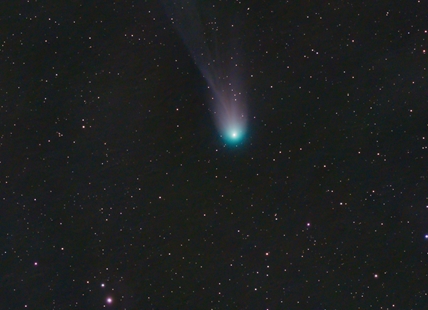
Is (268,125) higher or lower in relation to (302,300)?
higher

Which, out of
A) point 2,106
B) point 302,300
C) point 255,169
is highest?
point 2,106

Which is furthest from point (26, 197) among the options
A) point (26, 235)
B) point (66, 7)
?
point (66, 7)

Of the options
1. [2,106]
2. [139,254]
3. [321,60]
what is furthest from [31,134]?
[321,60]

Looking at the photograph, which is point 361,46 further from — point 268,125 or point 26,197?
point 26,197

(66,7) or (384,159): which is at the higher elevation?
(66,7)

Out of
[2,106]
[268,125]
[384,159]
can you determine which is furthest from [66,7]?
[384,159]

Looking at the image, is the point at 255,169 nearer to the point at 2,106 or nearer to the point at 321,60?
the point at 321,60
